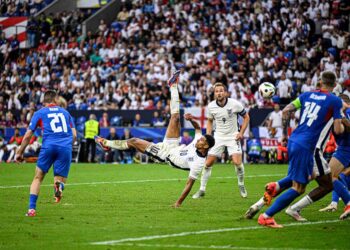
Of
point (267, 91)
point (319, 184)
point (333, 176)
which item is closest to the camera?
point (319, 184)

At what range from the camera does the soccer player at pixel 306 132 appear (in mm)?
12453

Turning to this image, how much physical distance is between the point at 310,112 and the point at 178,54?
27386 mm

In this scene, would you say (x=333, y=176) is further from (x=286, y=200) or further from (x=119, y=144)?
(x=119, y=144)

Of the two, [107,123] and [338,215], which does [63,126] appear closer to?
[338,215]

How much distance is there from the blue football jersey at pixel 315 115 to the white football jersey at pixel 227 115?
21.7ft

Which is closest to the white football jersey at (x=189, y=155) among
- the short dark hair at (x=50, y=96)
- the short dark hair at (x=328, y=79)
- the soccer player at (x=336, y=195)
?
the soccer player at (x=336, y=195)

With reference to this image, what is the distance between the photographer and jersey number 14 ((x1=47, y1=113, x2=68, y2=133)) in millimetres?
15555

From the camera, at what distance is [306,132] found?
1258 cm

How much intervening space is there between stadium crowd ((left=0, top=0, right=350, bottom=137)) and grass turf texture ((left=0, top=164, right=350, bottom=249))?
1301cm

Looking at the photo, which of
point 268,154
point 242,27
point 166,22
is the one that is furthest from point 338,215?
point 166,22

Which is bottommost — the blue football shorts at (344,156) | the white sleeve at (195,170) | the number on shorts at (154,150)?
the white sleeve at (195,170)

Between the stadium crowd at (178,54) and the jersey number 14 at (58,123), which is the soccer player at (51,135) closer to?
the jersey number 14 at (58,123)

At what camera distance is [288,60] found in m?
36.2

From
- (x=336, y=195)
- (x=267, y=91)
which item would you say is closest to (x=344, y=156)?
(x=336, y=195)
